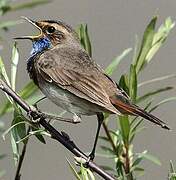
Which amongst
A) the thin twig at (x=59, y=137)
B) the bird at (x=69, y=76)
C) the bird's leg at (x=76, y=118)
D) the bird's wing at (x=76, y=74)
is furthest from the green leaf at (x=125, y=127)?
the bird's leg at (x=76, y=118)

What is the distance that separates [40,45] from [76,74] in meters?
0.25

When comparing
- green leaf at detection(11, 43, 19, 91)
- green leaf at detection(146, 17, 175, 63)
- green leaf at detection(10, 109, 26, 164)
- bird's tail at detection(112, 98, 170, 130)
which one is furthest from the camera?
green leaf at detection(146, 17, 175, 63)

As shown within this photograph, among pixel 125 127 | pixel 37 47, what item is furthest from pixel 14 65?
pixel 37 47

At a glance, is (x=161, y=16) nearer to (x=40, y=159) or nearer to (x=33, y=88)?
(x=40, y=159)

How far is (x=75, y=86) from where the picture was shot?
3127 mm

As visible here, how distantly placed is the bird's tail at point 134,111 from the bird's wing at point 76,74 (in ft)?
0.35

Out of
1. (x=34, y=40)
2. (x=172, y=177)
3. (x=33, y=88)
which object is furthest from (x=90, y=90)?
(x=172, y=177)

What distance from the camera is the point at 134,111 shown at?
260 cm

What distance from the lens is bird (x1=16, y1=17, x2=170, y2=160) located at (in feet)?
9.71

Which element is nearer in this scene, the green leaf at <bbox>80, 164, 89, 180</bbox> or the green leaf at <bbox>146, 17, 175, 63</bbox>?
the green leaf at <bbox>80, 164, 89, 180</bbox>

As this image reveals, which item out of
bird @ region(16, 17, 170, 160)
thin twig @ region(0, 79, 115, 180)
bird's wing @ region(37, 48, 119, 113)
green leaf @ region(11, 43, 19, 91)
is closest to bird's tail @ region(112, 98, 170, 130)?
bird @ region(16, 17, 170, 160)

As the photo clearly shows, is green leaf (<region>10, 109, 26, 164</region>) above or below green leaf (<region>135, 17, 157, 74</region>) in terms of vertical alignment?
below

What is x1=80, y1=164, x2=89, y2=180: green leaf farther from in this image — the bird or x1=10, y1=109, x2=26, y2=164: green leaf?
the bird

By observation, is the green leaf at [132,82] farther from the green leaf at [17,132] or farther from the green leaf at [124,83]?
the green leaf at [17,132]
